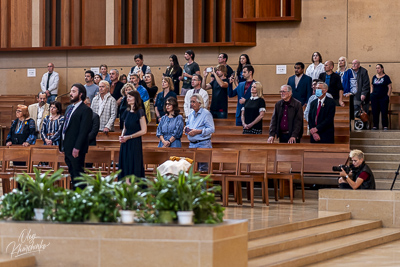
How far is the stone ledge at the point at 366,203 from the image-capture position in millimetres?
8789

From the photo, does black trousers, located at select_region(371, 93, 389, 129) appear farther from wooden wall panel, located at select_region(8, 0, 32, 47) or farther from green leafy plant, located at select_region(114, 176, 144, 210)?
green leafy plant, located at select_region(114, 176, 144, 210)

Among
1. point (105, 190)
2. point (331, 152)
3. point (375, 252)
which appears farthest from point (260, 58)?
point (105, 190)

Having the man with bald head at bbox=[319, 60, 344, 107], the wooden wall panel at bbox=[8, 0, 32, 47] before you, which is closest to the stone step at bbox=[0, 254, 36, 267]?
the man with bald head at bbox=[319, 60, 344, 107]

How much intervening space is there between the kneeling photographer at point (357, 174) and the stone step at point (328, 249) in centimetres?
58

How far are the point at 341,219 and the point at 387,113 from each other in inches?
217

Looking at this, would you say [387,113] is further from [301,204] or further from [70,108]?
[70,108]

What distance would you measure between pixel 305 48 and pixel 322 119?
5724mm

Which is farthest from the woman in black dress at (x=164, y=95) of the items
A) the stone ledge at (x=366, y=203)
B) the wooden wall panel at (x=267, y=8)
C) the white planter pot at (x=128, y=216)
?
the white planter pot at (x=128, y=216)

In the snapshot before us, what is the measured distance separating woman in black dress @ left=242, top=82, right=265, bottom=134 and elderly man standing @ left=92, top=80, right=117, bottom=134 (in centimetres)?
225

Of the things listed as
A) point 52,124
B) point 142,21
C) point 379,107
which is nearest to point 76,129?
point 52,124

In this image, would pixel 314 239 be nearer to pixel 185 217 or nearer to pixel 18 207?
pixel 185 217

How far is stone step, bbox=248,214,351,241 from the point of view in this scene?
6867mm

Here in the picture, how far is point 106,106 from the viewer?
476 inches

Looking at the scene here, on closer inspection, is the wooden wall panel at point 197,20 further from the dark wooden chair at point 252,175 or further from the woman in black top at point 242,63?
the dark wooden chair at point 252,175
